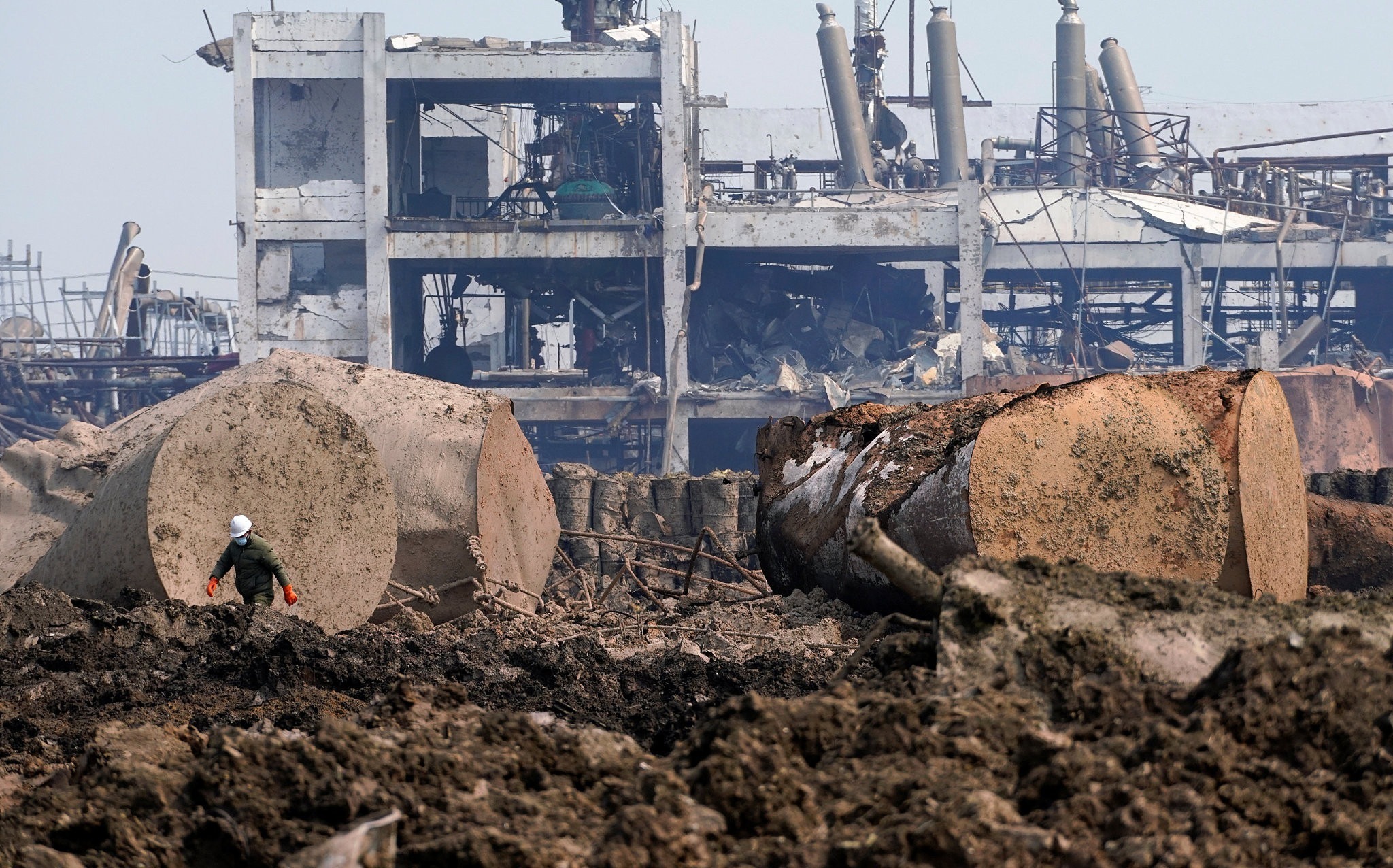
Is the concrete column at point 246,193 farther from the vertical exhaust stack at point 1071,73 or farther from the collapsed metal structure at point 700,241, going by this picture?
the vertical exhaust stack at point 1071,73

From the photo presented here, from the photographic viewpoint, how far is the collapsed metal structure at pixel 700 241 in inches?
1184

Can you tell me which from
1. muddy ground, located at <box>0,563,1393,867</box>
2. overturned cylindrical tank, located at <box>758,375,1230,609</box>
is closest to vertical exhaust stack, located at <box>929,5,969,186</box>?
overturned cylindrical tank, located at <box>758,375,1230,609</box>

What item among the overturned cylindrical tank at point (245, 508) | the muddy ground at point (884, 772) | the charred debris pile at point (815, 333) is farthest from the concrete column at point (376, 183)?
the muddy ground at point (884, 772)

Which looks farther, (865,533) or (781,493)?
(781,493)

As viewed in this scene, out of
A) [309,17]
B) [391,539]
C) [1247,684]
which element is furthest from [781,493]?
[309,17]

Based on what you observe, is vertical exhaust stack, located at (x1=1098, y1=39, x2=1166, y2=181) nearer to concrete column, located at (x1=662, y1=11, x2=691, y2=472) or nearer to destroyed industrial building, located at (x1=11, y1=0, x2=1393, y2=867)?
concrete column, located at (x1=662, y1=11, x2=691, y2=472)

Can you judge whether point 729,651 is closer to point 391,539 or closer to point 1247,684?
point 391,539

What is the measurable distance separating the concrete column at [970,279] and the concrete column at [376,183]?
12.2 meters

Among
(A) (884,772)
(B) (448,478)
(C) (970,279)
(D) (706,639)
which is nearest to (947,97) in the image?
(C) (970,279)

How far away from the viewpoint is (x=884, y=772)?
124 inches

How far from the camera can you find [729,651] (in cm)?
717

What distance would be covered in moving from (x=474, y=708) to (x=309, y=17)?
2911 cm

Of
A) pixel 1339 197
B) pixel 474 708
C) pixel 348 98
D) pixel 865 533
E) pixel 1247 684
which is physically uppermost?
pixel 348 98

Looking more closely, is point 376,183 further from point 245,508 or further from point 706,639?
point 706,639
